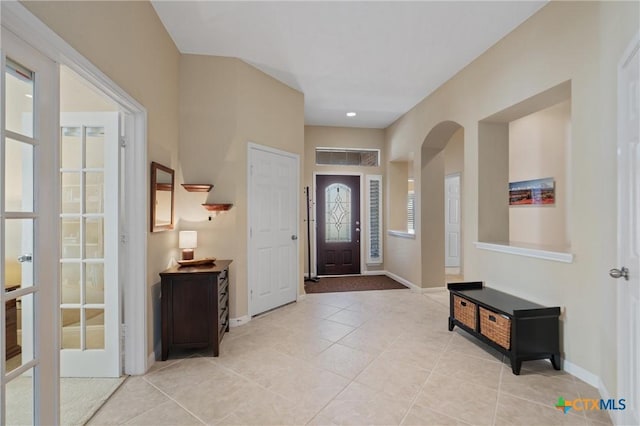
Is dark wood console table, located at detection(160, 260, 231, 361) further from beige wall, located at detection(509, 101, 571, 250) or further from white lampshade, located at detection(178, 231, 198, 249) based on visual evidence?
beige wall, located at detection(509, 101, 571, 250)

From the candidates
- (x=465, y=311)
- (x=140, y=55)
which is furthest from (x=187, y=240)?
(x=465, y=311)

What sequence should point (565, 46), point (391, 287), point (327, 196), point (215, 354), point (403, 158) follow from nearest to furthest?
point (565, 46) < point (215, 354) < point (391, 287) < point (403, 158) < point (327, 196)

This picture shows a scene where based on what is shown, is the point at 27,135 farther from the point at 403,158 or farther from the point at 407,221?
the point at 407,221

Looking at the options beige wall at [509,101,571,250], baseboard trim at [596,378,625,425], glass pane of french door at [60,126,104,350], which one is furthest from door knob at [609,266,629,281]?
glass pane of french door at [60,126,104,350]

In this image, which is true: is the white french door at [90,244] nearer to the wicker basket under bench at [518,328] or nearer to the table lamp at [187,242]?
the table lamp at [187,242]

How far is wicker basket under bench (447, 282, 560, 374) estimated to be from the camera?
2.39 meters

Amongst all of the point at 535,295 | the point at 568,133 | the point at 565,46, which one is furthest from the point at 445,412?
the point at 568,133

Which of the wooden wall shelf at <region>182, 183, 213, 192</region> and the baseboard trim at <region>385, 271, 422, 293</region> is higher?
the wooden wall shelf at <region>182, 183, 213, 192</region>

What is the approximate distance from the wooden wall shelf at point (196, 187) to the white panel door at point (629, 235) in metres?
3.26

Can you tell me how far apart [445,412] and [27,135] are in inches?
106

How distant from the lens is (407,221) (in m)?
6.37

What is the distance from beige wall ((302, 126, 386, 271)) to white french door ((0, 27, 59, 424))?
4795 millimetres

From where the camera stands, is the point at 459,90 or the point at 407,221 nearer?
the point at 459,90

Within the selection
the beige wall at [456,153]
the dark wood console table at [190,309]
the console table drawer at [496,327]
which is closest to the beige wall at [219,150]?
the dark wood console table at [190,309]
